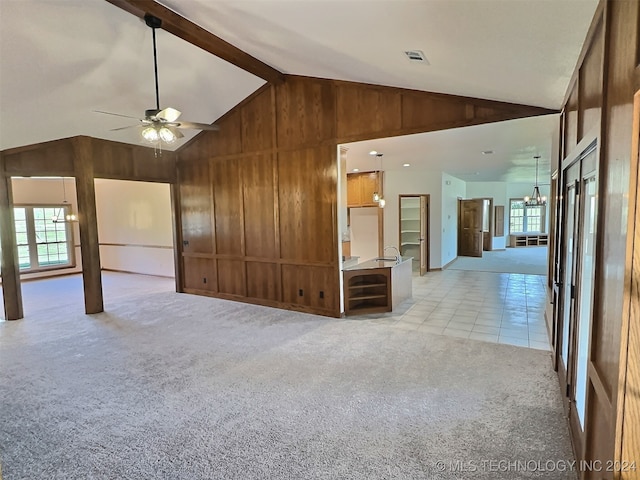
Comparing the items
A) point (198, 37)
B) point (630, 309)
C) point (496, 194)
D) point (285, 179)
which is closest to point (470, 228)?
point (496, 194)

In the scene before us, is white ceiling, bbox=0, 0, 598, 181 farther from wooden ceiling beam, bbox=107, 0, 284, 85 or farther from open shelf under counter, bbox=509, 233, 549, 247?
open shelf under counter, bbox=509, 233, 549, 247

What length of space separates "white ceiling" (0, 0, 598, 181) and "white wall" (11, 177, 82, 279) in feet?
16.7

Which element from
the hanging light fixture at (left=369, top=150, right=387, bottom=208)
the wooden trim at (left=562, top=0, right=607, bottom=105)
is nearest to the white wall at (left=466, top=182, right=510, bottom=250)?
the hanging light fixture at (left=369, top=150, right=387, bottom=208)

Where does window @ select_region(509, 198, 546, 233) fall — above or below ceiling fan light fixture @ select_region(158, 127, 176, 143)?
below

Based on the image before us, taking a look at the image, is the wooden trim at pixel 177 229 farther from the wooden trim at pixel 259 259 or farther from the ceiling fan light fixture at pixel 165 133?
the ceiling fan light fixture at pixel 165 133

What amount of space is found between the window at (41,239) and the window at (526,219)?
51.7 feet

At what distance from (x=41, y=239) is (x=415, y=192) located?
33.4ft

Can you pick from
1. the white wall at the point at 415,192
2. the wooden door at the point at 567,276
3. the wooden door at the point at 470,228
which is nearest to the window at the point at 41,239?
the white wall at the point at 415,192

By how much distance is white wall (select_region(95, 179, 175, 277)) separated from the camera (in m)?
9.13

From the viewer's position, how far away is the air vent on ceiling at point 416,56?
9.63 ft

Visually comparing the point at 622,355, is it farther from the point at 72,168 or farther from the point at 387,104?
the point at 72,168

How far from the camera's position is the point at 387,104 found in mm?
4586

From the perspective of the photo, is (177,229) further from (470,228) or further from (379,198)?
(470,228)

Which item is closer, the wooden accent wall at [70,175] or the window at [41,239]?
the wooden accent wall at [70,175]
